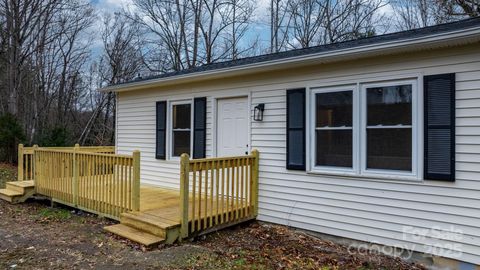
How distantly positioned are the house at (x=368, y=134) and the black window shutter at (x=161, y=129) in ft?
3.32

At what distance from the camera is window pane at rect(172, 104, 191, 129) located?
732cm

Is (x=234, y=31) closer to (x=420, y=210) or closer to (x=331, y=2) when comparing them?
(x=331, y=2)

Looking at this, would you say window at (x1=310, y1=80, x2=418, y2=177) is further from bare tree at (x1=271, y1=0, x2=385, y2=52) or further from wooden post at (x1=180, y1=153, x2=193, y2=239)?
bare tree at (x1=271, y1=0, x2=385, y2=52)

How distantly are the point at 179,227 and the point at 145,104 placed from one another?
4.17 metres

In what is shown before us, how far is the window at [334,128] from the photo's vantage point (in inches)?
196

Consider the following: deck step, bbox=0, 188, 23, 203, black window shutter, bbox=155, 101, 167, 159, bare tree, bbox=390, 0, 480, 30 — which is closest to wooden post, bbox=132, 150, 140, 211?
black window shutter, bbox=155, 101, 167, 159

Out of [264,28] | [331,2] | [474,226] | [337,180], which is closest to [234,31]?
[264,28]

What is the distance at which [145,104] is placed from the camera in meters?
8.16

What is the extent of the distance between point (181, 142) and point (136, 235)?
2873 mm

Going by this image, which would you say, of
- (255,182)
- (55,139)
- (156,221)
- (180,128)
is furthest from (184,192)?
(55,139)

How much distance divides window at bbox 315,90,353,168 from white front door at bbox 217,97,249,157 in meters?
1.45

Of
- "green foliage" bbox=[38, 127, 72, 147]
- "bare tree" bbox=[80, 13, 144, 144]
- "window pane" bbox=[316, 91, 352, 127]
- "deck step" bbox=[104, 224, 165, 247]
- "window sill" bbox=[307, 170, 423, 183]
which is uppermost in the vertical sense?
"bare tree" bbox=[80, 13, 144, 144]

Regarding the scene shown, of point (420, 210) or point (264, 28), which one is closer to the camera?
Answer: point (420, 210)

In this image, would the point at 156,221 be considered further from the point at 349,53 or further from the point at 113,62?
the point at 113,62
